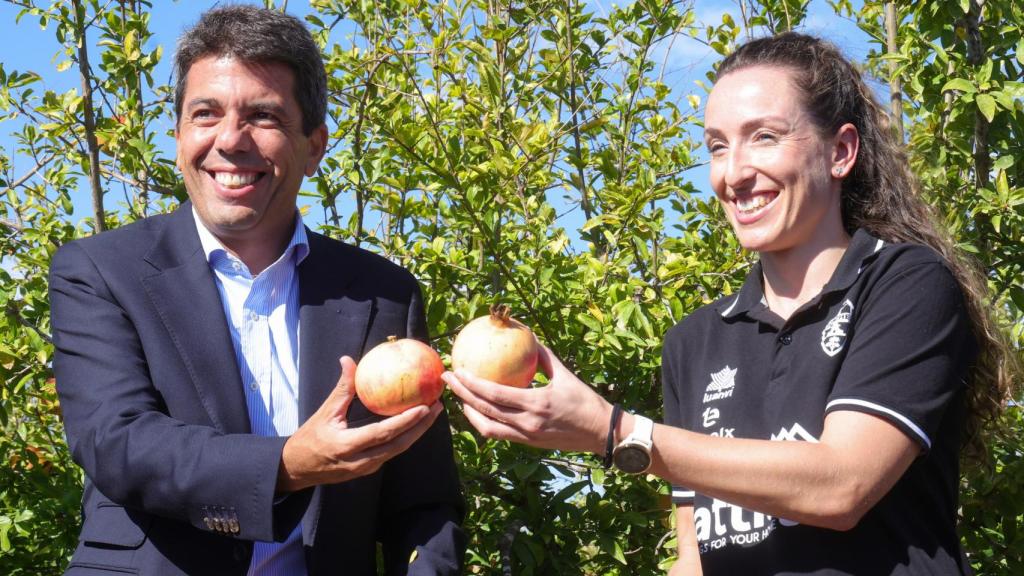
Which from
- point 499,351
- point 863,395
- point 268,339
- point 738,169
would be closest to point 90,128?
point 268,339

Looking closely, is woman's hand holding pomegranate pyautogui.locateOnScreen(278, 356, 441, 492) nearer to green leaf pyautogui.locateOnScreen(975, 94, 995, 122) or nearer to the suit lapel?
the suit lapel

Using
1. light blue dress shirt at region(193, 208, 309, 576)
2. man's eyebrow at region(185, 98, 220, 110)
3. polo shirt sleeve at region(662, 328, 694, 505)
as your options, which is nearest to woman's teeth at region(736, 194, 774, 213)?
polo shirt sleeve at region(662, 328, 694, 505)

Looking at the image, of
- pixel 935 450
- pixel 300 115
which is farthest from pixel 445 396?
pixel 935 450

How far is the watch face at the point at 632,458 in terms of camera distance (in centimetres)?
218

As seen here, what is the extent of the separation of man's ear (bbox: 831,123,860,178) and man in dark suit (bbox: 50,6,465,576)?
3.48ft

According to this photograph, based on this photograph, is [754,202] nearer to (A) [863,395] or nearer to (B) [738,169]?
(B) [738,169]

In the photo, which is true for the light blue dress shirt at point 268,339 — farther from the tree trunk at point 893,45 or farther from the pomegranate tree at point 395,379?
the tree trunk at point 893,45

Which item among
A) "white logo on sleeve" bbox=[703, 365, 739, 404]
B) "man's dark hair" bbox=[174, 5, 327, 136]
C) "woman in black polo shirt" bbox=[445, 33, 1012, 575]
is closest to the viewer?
"woman in black polo shirt" bbox=[445, 33, 1012, 575]

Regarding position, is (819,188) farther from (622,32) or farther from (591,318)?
(622,32)

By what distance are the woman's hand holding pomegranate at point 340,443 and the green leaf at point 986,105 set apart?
235 centimetres

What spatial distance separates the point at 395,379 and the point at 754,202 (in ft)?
2.87

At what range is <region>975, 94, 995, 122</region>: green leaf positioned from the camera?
12.2ft

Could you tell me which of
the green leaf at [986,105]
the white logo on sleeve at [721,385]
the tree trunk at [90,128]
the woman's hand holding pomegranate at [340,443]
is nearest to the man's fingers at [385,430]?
the woman's hand holding pomegranate at [340,443]

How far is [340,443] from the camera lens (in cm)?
224
